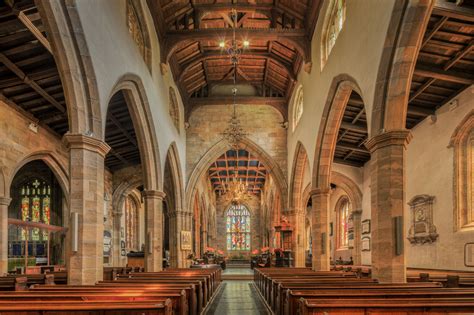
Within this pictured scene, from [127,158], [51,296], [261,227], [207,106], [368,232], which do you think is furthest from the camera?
[261,227]

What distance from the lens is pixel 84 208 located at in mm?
8617

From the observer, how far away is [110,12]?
10.3 meters

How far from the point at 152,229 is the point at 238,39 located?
7206 millimetres

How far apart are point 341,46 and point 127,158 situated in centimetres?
1253

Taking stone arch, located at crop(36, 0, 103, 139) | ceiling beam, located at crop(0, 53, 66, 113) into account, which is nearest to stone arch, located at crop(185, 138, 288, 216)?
ceiling beam, located at crop(0, 53, 66, 113)

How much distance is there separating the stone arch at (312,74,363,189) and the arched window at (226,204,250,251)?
Answer: 26504 millimetres

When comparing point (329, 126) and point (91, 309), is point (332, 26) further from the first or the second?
point (91, 309)

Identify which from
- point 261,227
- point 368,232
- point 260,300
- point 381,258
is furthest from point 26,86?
point 261,227

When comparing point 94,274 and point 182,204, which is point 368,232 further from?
point 94,274

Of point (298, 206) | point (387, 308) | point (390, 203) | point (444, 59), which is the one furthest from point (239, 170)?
point (387, 308)

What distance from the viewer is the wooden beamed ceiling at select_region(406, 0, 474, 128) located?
8.67 m

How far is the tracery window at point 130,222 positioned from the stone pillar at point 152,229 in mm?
10368

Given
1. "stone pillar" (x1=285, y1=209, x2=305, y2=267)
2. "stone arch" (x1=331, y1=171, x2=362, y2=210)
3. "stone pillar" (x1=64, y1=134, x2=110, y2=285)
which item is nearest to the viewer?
"stone pillar" (x1=64, y1=134, x2=110, y2=285)

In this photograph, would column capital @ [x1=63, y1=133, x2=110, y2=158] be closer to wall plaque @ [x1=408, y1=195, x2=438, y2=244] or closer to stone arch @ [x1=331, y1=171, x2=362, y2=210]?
wall plaque @ [x1=408, y1=195, x2=438, y2=244]
